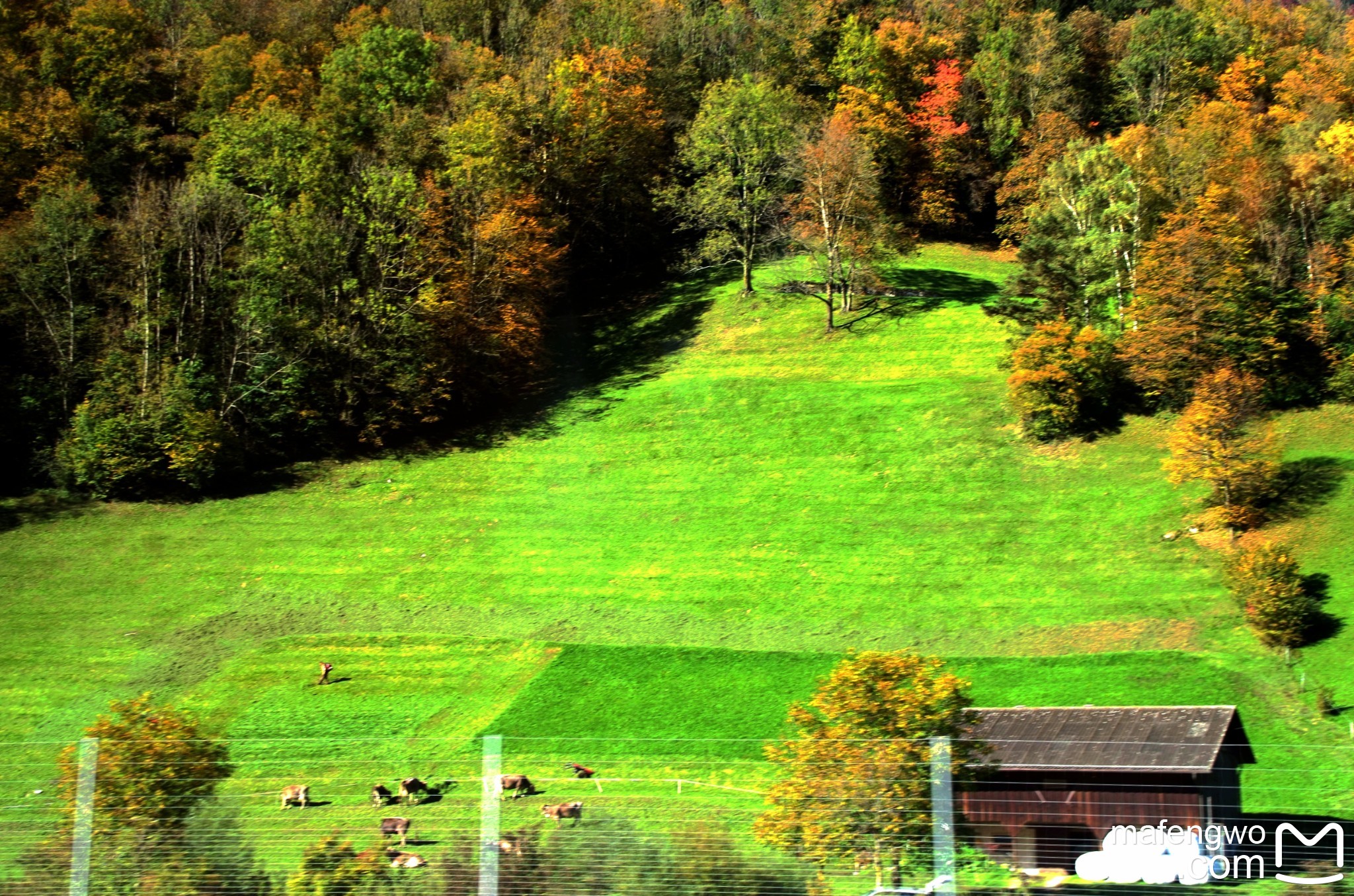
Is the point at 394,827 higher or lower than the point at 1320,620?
lower

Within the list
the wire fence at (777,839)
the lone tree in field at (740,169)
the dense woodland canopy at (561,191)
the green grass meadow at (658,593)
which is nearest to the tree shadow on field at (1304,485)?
the green grass meadow at (658,593)

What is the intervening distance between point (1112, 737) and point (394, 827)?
10366 mm

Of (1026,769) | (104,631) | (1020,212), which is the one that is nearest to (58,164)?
(104,631)

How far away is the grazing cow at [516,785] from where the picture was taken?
21531mm

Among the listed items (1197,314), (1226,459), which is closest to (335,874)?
(1226,459)

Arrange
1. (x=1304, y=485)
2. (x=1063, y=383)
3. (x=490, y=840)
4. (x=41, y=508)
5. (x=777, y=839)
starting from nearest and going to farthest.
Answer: (x=490, y=840) < (x=777, y=839) < (x=1304, y=485) < (x=1063, y=383) < (x=41, y=508)

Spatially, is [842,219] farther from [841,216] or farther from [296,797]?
[296,797]

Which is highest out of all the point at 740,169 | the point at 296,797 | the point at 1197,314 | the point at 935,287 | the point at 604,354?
the point at 740,169

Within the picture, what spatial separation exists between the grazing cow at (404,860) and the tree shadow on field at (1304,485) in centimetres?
2498

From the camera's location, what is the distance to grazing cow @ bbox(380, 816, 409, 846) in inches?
722

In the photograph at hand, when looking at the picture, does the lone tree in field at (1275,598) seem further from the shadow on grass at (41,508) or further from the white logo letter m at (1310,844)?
the shadow on grass at (41,508)

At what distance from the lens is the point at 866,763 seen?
1403 centimetres

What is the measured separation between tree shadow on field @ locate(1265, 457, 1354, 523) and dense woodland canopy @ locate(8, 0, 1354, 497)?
4.34m

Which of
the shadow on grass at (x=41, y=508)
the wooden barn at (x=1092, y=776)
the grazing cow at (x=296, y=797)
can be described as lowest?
the grazing cow at (x=296, y=797)
